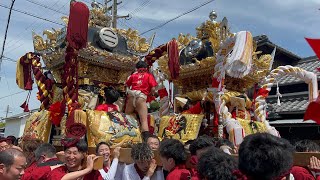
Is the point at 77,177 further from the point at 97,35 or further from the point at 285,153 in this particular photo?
the point at 97,35

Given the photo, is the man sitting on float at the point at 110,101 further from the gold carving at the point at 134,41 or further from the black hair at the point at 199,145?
the black hair at the point at 199,145

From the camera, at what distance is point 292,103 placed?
9922mm

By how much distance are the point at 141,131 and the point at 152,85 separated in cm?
69

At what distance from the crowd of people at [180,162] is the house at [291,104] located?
16.8 ft

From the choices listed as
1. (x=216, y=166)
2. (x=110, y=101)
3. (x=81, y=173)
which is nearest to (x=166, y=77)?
(x=110, y=101)

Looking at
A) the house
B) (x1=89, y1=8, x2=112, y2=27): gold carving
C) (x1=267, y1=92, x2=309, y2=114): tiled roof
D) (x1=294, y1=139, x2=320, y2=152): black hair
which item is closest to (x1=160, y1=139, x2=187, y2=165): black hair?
(x1=294, y1=139, x2=320, y2=152): black hair

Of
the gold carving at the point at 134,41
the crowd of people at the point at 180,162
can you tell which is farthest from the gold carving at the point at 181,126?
the crowd of people at the point at 180,162

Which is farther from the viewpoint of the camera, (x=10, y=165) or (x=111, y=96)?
(x=111, y=96)

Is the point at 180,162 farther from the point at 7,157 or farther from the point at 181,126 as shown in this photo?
the point at 181,126

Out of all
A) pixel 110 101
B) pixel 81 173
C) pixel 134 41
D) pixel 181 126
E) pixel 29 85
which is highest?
pixel 134 41

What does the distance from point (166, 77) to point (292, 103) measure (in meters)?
5.09

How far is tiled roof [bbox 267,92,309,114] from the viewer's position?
9281mm

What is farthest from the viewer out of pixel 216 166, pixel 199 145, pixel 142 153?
pixel 142 153

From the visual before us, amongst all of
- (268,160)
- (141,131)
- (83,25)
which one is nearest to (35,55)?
(83,25)
